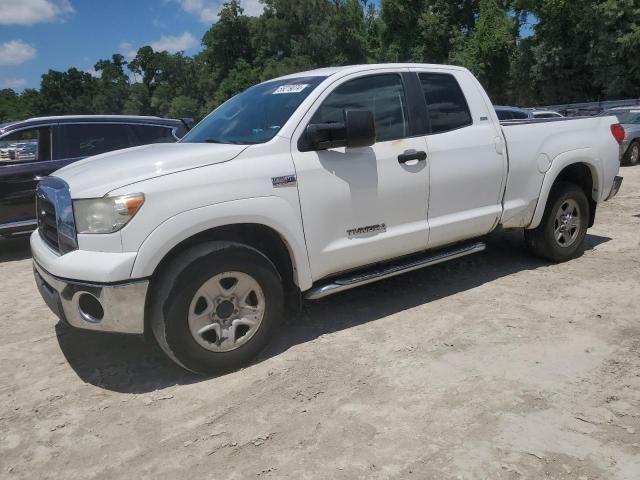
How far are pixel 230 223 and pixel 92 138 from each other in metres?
4.97

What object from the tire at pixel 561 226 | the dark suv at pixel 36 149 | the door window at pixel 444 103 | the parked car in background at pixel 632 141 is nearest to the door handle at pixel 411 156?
the door window at pixel 444 103

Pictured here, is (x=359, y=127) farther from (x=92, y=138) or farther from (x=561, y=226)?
(x=92, y=138)

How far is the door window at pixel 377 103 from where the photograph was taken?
4035mm

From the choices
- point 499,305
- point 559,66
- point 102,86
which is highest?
point 102,86

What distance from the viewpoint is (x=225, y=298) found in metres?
3.53

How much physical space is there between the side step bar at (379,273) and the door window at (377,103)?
976 mm

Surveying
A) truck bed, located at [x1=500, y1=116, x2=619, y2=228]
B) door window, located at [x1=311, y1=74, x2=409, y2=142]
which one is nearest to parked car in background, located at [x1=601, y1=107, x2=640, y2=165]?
truck bed, located at [x1=500, y1=116, x2=619, y2=228]

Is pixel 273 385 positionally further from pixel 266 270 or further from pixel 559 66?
pixel 559 66

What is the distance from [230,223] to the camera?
3473 mm

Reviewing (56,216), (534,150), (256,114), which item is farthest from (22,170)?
(534,150)

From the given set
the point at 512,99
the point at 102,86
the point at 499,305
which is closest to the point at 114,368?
Result: the point at 499,305

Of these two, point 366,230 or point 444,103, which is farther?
point 444,103

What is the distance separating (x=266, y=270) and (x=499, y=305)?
208 centimetres

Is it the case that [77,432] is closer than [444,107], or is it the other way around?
[77,432]
